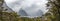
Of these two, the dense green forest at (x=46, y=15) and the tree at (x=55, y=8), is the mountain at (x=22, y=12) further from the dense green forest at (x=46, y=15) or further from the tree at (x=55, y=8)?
the tree at (x=55, y=8)

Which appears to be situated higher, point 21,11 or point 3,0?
point 3,0

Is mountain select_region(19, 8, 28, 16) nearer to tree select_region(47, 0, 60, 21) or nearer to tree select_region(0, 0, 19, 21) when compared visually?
tree select_region(0, 0, 19, 21)

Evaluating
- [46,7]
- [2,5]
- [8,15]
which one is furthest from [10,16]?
[46,7]

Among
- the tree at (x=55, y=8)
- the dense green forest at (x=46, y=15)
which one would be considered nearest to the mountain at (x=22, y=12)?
the dense green forest at (x=46, y=15)

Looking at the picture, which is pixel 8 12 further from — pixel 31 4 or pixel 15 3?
pixel 31 4

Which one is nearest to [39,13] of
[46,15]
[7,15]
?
[46,15]

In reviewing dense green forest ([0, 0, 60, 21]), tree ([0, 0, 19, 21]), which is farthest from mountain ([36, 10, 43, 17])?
tree ([0, 0, 19, 21])

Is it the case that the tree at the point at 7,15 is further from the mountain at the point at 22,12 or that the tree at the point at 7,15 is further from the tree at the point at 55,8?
the tree at the point at 55,8

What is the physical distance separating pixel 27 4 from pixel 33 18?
15cm

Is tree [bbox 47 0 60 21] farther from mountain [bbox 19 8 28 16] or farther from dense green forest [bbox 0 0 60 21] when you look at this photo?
mountain [bbox 19 8 28 16]

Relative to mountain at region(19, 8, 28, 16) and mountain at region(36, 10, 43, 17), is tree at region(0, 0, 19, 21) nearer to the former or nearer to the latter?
mountain at region(19, 8, 28, 16)

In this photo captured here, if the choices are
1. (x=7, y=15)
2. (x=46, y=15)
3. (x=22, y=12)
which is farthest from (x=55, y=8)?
(x=7, y=15)

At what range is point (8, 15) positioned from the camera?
123 centimetres

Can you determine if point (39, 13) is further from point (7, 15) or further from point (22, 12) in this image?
point (7, 15)
